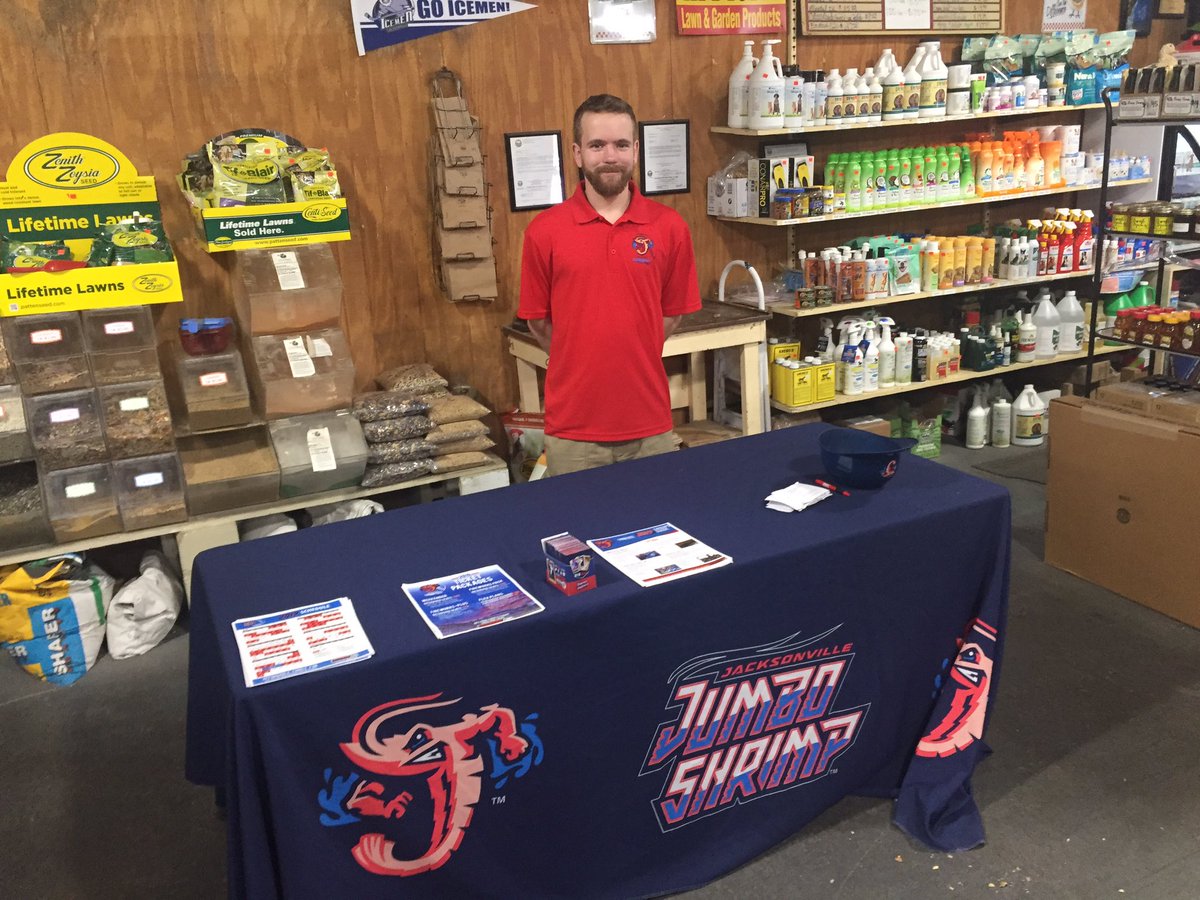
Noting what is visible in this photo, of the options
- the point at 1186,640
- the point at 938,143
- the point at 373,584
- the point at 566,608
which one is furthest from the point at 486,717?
the point at 938,143

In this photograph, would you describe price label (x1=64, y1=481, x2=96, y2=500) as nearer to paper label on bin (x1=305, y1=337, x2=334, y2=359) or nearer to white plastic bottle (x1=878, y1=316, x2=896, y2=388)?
paper label on bin (x1=305, y1=337, x2=334, y2=359)

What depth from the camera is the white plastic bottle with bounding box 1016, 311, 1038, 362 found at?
509cm

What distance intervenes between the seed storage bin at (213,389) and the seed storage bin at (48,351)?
12.7 inches

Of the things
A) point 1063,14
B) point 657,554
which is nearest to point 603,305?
point 657,554

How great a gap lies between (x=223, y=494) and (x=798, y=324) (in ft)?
9.48

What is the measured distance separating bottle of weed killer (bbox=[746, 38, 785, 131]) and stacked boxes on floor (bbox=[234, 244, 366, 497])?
6.31ft

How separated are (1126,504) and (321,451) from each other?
2.85 m

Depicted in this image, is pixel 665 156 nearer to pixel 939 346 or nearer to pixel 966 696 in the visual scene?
pixel 939 346

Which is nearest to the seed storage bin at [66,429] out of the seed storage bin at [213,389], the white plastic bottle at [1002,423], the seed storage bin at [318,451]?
the seed storage bin at [213,389]

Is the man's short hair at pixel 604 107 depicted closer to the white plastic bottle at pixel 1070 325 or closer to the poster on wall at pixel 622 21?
the poster on wall at pixel 622 21

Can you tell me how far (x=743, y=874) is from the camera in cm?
229

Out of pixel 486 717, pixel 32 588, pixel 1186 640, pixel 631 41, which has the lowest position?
pixel 1186 640

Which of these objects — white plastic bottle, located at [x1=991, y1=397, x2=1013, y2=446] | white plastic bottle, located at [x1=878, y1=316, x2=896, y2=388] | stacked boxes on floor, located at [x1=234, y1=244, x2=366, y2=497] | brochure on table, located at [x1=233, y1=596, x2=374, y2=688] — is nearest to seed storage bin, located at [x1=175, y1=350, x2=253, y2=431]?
stacked boxes on floor, located at [x1=234, y1=244, x2=366, y2=497]

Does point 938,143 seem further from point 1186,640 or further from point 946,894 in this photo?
point 946,894
